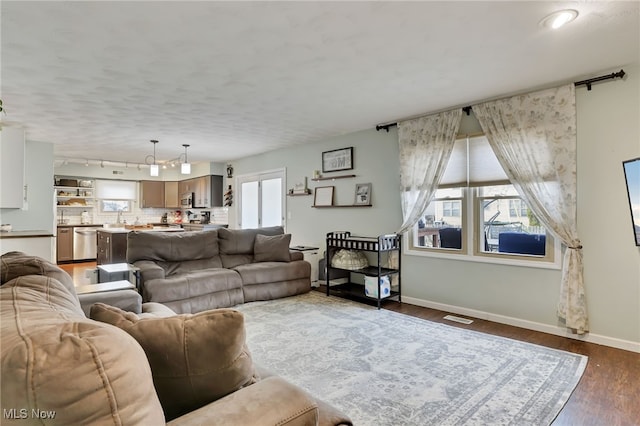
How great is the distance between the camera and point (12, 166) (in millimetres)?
4832

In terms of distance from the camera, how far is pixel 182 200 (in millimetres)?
9195

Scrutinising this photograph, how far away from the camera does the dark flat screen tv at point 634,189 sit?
9.08ft

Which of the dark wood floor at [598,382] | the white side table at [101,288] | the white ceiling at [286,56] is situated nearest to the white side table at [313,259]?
the white ceiling at [286,56]

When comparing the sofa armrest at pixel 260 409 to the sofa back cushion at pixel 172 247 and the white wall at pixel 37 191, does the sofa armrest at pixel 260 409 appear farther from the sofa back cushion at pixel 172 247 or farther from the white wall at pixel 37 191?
the white wall at pixel 37 191

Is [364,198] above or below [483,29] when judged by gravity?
below

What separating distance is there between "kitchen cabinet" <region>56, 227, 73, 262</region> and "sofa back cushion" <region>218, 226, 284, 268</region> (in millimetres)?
5550

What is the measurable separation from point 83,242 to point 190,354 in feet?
30.0

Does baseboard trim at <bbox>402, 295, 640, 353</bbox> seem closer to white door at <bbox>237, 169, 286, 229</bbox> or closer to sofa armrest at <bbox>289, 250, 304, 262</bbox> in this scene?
sofa armrest at <bbox>289, 250, 304, 262</bbox>

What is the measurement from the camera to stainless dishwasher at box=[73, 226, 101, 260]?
8352 mm

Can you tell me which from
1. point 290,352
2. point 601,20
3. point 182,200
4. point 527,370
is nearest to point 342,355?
point 290,352

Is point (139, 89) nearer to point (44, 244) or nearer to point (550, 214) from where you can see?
point (44, 244)

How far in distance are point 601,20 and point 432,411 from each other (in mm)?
2712

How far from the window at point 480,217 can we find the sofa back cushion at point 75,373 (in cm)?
380

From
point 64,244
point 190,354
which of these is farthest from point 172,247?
point 64,244
